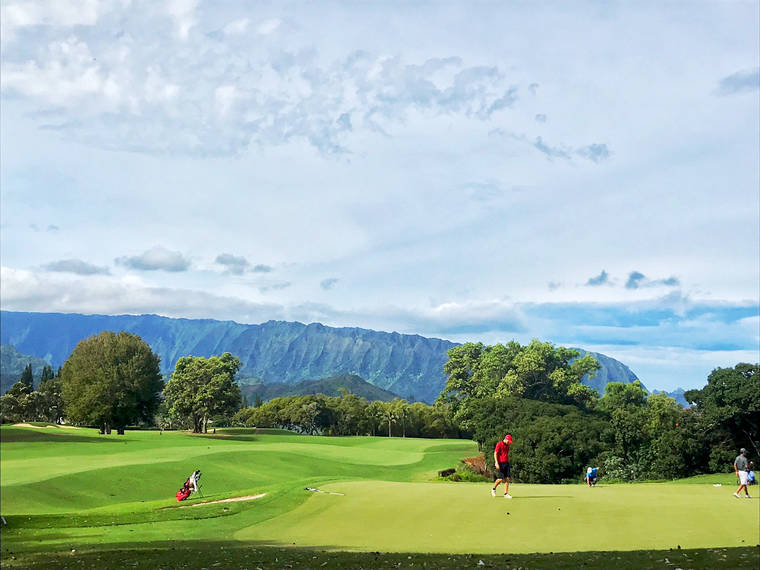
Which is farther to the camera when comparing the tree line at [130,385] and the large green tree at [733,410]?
the tree line at [130,385]

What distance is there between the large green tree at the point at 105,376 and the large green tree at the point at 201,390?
3198 centimetres

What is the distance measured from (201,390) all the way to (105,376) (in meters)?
40.8

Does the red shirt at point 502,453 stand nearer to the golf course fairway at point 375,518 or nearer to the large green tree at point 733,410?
the golf course fairway at point 375,518

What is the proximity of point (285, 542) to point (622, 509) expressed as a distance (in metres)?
11.6

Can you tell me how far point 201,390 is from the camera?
3812 inches

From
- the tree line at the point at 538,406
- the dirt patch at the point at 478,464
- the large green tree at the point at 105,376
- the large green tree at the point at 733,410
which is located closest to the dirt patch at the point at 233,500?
the large green tree at the point at 105,376

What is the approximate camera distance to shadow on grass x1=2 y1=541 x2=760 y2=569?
14086 mm

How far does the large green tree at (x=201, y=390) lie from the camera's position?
96562mm

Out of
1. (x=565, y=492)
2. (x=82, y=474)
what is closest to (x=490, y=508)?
(x=565, y=492)

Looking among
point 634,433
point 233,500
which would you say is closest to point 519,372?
point 634,433

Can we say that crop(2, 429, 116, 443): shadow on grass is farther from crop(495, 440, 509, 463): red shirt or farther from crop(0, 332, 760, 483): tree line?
crop(495, 440, 509, 463): red shirt

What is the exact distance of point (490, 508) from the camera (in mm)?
22922

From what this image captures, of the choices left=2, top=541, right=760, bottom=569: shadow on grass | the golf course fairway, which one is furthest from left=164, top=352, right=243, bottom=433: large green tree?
left=2, top=541, right=760, bottom=569: shadow on grass

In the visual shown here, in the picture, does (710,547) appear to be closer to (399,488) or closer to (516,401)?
(399,488)
